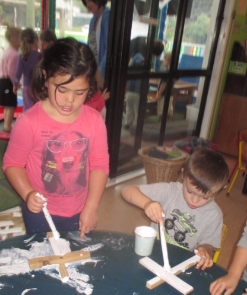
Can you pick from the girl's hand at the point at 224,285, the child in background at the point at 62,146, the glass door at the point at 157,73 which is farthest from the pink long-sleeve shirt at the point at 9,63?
the girl's hand at the point at 224,285

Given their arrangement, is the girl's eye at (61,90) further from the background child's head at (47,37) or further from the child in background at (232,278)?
the background child's head at (47,37)

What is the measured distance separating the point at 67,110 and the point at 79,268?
1.60 ft

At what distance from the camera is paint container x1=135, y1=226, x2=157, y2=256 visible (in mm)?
959

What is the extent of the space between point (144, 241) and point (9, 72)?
272 cm

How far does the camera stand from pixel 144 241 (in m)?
0.96

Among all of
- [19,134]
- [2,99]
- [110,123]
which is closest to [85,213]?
[19,134]

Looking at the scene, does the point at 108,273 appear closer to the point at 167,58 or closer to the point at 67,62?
the point at 67,62

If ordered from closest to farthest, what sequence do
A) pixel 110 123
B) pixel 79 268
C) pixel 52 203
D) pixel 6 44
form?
pixel 79 268 → pixel 52 203 → pixel 110 123 → pixel 6 44

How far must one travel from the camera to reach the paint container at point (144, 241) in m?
0.96

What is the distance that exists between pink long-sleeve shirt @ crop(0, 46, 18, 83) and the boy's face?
8.01 feet

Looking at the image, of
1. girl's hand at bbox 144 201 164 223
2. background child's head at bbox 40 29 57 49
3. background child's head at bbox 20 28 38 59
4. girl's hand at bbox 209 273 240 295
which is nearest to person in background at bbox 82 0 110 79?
background child's head at bbox 40 29 57 49

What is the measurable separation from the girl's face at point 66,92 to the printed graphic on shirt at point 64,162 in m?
0.12

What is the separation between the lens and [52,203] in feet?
3.78

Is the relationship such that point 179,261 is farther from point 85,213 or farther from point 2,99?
point 2,99
